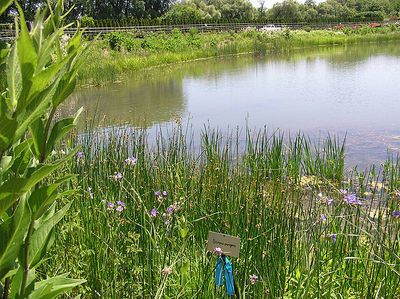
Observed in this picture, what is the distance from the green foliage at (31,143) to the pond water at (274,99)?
141 inches

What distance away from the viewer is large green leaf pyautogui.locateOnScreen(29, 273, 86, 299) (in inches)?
30.9

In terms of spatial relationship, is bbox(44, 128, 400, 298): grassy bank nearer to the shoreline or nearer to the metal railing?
the shoreline

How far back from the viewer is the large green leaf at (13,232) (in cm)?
71

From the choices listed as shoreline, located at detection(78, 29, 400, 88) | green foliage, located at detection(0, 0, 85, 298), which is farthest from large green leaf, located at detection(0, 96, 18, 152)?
shoreline, located at detection(78, 29, 400, 88)

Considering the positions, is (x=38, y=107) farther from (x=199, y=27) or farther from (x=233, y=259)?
(x=199, y=27)

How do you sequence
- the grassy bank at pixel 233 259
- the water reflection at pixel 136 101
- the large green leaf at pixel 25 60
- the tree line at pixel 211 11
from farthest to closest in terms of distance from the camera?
1. the tree line at pixel 211 11
2. the water reflection at pixel 136 101
3. the grassy bank at pixel 233 259
4. the large green leaf at pixel 25 60

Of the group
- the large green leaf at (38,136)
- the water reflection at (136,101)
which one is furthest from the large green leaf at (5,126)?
the water reflection at (136,101)

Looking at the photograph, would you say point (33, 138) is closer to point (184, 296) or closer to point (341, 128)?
point (184, 296)

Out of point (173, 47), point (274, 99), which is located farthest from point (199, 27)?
point (274, 99)

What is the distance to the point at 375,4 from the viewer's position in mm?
63250

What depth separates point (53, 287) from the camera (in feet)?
2.68

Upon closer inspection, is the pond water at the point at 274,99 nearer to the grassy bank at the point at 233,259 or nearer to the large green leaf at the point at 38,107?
the grassy bank at the point at 233,259

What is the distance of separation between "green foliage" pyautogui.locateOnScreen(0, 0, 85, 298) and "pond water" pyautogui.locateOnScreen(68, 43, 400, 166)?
11.8 ft

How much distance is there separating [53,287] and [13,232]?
6.0 inches
